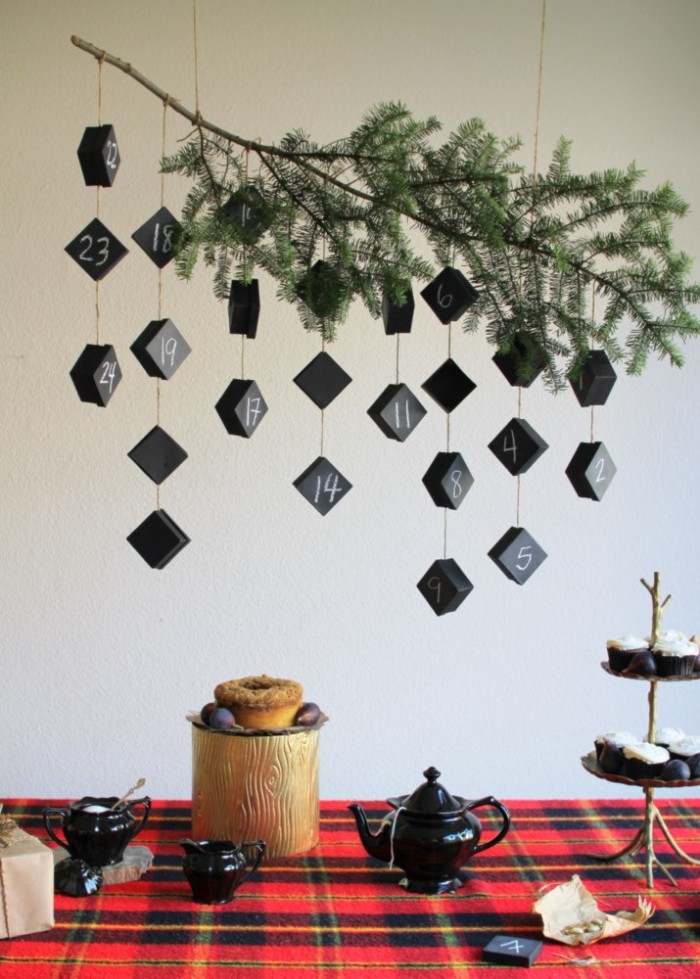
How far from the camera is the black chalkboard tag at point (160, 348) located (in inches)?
65.4

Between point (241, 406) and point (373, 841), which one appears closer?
point (241, 406)

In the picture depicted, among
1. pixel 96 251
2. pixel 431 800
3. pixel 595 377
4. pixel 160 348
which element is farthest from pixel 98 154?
pixel 431 800

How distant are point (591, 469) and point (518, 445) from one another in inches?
4.6

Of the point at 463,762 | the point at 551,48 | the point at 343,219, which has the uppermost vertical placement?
the point at 551,48

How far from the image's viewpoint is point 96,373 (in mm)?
1682

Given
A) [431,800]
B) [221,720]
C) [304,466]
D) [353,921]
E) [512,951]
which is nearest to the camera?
[512,951]

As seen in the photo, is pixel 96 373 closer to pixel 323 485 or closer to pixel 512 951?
pixel 323 485

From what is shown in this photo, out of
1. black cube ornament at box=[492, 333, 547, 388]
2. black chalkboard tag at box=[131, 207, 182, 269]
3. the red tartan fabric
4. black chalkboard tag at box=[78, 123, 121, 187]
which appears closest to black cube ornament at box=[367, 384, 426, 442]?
black cube ornament at box=[492, 333, 547, 388]

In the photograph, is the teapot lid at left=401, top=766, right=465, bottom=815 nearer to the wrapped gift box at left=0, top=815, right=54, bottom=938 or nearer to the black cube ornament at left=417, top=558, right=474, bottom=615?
the black cube ornament at left=417, top=558, right=474, bottom=615

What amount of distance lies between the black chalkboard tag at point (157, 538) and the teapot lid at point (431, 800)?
523mm

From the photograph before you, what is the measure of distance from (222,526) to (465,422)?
0.76m

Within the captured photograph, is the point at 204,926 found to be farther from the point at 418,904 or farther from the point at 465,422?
the point at 465,422

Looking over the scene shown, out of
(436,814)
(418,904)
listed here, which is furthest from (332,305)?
(418,904)

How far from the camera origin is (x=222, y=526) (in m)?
3.39
